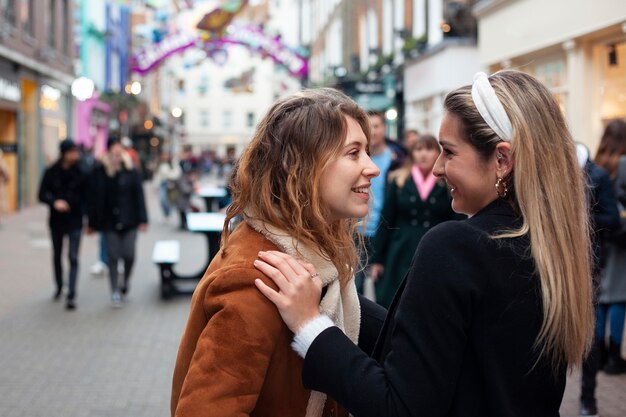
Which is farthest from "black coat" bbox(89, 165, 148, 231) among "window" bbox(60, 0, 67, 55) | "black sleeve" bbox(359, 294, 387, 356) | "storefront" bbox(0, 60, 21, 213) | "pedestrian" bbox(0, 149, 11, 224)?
"window" bbox(60, 0, 67, 55)

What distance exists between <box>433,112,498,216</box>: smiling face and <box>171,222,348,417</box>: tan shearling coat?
484 mm

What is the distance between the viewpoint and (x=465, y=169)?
1884mm

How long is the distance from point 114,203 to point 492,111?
8.07m

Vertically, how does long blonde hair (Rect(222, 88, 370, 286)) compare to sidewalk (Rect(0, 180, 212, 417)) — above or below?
above

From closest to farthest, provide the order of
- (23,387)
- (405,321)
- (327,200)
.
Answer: (405,321), (327,200), (23,387)

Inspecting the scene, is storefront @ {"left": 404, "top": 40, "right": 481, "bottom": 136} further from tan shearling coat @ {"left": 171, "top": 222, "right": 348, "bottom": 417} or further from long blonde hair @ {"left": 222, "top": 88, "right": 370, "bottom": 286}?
tan shearling coat @ {"left": 171, "top": 222, "right": 348, "bottom": 417}

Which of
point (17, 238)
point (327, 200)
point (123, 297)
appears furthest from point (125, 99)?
point (327, 200)

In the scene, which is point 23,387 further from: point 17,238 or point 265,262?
point 17,238

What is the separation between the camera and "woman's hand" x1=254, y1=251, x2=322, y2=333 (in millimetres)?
1833

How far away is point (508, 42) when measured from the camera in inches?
564

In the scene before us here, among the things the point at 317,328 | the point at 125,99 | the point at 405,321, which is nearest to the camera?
the point at 405,321

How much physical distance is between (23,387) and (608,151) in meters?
4.69

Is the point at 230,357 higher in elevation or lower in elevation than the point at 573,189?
lower

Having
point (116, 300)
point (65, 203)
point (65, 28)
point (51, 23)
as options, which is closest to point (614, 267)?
point (116, 300)
